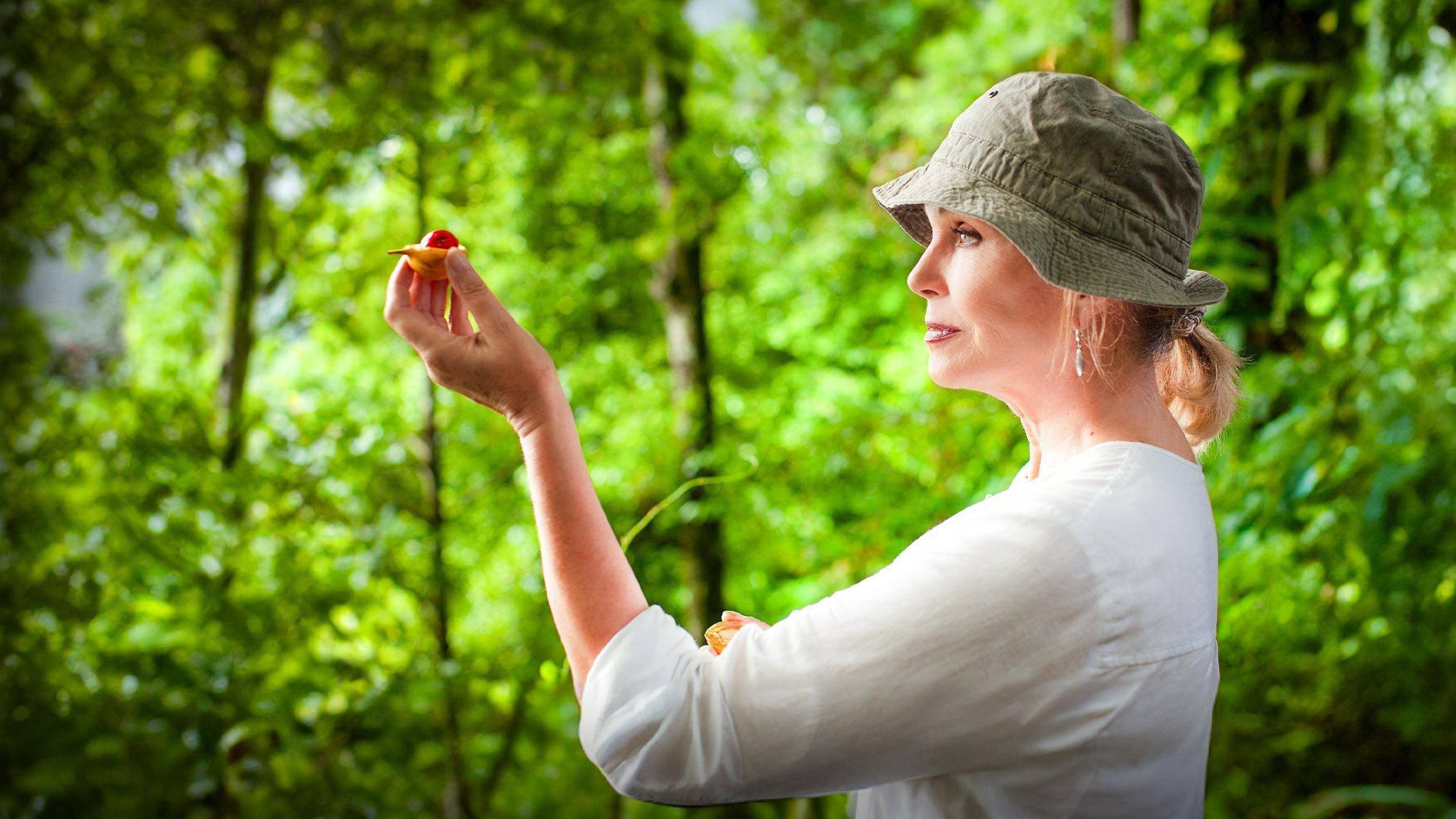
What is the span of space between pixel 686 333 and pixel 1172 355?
5.94ft

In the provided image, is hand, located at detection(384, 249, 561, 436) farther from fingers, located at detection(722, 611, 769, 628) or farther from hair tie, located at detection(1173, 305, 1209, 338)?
hair tie, located at detection(1173, 305, 1209, 338)

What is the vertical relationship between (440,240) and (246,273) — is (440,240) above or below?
below

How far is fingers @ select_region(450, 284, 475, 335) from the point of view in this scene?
3.11 feet

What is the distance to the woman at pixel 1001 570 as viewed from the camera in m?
0.74

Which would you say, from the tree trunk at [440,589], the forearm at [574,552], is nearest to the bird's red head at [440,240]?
the forearm at [574,552]

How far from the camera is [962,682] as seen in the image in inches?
29.0

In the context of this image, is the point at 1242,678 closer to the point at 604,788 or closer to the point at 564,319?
the point at 604,788

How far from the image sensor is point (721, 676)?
0.78 m

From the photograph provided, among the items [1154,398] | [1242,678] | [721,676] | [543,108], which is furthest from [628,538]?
[543,108]

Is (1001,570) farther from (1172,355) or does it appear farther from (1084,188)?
(1172,355)

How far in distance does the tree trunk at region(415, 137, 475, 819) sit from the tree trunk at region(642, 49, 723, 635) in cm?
66

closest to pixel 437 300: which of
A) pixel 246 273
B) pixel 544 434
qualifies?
pixel 544 434

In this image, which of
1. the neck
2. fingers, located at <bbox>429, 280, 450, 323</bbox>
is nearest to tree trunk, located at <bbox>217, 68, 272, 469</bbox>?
fingers, located at <bbox>429, 280, 450, 323</bbox>

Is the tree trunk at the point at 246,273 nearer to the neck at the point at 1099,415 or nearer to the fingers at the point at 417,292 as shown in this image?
the fingers at the point at 417,292
